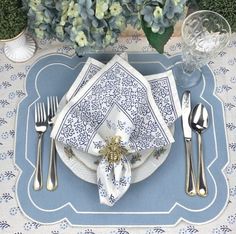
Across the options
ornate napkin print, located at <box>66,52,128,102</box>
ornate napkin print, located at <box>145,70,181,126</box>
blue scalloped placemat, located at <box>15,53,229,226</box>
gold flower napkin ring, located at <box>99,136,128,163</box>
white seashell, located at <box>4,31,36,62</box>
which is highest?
white seashell, located at <box>4,31,36,62</box>

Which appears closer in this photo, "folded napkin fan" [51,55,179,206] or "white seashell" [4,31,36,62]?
"folded napkin fan" [51,55,179,206]

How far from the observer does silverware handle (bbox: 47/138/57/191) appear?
61cm

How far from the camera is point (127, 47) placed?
72cm

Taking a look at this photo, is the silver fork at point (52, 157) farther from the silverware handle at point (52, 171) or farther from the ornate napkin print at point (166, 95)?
the ornate napkin print at point (166, 95)

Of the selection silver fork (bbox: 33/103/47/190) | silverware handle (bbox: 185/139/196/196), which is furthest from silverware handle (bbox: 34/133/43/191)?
silverware handle (bbox: 185/139/196/196)

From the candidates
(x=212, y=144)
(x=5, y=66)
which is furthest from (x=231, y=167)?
(x=5, y=66)

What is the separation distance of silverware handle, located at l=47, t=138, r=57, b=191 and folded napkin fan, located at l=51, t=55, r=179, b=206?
4 centimetres

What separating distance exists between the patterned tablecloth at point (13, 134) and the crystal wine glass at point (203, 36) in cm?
6

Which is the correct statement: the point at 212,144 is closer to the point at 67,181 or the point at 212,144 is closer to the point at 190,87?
the point at 190,87

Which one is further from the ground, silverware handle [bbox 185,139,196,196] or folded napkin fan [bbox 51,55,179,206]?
folded napkin fan [bbox 51,55,179,206]

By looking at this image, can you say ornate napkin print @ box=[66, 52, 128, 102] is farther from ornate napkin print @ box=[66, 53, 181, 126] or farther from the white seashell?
the white seashell

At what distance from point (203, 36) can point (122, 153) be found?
232mm

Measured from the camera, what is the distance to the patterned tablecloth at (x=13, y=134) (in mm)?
590

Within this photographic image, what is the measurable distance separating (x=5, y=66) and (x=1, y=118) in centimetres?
10
